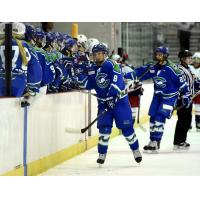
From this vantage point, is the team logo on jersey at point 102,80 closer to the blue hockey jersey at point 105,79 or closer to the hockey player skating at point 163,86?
the blue hockey jersey at point 105,79

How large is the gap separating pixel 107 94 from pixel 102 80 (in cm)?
14

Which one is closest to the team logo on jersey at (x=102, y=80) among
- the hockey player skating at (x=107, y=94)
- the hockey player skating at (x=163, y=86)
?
the hockey player skating at (x=107, y=94)

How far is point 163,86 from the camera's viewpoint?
8.12 meters

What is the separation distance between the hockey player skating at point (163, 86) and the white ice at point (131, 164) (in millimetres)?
388

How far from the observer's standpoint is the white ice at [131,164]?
6527mm

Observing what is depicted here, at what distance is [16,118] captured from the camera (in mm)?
5793

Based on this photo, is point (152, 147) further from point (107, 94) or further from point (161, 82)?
point (107, 94)

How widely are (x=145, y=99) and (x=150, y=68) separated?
4956 mm

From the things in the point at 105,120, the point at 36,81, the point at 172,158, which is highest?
the point at 36,81

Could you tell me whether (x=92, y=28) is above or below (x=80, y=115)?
above

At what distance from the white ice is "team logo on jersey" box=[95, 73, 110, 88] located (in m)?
0.78

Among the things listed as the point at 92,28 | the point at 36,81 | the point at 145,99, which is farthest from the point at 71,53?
the point at 145,99
